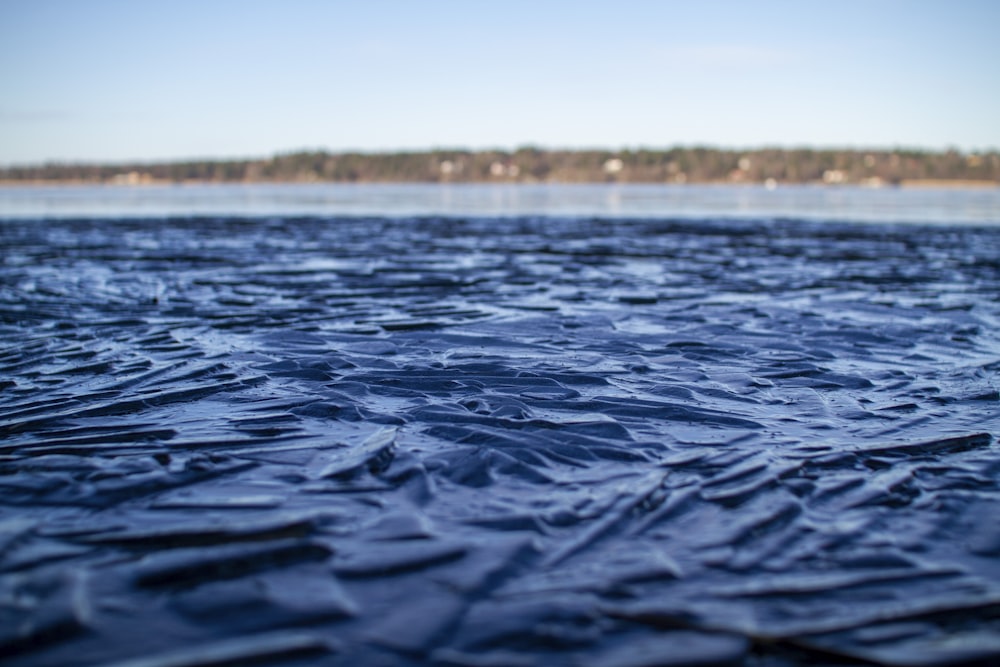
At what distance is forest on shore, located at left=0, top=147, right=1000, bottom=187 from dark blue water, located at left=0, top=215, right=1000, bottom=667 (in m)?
164

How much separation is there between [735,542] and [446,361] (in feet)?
12.3

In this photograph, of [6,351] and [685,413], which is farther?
[6,351]

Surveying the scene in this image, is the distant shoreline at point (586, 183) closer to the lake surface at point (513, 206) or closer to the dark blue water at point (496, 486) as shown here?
the lake surface at point (513, 206)

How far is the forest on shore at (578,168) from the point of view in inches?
6442

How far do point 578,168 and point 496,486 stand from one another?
185 metres

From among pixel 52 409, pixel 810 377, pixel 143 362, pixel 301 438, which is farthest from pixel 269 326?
pixel 810 377

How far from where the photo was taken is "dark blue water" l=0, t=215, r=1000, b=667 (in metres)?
2.76

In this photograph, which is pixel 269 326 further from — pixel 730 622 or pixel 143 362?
pixel 730 622

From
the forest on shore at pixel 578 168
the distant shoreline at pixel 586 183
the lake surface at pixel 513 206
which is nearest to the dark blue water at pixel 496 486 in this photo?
the lake surface at pixel 513 206

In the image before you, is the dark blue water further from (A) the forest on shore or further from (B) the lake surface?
(A) the forest on shore

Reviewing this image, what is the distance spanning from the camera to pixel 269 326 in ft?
27.9

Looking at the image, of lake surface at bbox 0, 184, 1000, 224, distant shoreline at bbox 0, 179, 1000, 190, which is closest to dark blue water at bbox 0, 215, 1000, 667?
lake surface at bbox 0, 184, 1000, 224

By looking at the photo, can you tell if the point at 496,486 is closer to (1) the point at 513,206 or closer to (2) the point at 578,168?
(1) the point at 513,206

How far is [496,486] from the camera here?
4.06m
